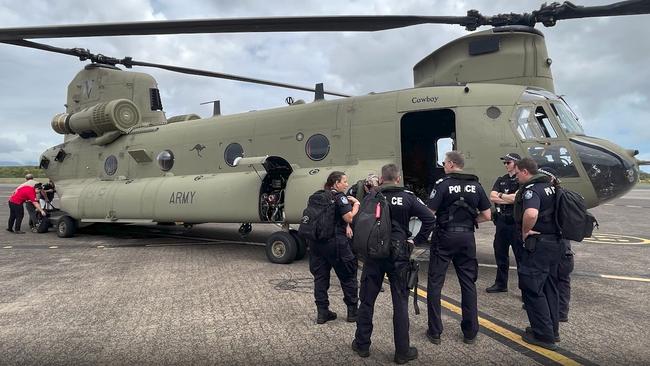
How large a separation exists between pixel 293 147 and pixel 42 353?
616 centimetres

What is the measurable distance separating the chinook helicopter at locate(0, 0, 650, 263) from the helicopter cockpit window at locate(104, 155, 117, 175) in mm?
50

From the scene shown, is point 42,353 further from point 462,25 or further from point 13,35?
point 462,25

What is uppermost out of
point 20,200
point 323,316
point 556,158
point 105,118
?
point 105,118

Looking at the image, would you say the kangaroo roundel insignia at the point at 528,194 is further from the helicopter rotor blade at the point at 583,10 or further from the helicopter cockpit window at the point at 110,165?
the helicopter cockpit window at the point at 110,165

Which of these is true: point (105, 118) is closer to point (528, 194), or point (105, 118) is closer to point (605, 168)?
point (528, 194)

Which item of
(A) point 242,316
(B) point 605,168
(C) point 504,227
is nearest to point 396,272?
(A) point 242,316

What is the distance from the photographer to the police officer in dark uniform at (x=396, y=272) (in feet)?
12.9

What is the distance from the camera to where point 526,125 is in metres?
7.32

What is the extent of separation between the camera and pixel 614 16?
5926 millimetres

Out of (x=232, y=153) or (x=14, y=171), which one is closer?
(x=232, y=153)

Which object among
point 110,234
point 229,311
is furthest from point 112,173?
point 229,311

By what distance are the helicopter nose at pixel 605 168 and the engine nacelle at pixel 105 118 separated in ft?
38.5

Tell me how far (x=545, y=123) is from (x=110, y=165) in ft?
37.8

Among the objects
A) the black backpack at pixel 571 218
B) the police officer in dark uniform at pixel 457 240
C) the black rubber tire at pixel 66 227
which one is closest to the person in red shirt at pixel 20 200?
the black rubber tire at pixel 66 227
